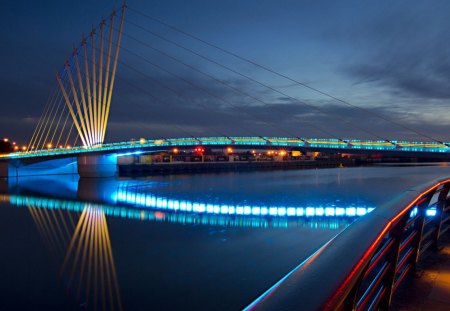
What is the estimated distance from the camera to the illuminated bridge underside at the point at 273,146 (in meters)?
26.0

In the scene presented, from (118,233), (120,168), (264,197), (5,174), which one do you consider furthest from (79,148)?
(118,233)

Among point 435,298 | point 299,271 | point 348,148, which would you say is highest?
point 348,148

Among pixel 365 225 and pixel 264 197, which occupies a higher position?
pixel 365 225

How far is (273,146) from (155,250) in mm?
24619

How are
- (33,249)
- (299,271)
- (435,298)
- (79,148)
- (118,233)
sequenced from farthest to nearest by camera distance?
(79,148)
(118,233)
(33,249)
(435,298)
(299,271)

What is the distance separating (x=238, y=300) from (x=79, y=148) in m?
35.7

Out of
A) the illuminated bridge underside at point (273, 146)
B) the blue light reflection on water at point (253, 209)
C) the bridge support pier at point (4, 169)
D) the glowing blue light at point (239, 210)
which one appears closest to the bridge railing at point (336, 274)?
the blue light reflection on water at point (253, 209)

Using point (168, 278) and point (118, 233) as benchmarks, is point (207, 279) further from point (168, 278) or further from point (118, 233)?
point (118, 233)

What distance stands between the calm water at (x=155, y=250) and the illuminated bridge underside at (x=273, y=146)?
10.2 m

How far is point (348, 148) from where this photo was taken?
28.8 metres

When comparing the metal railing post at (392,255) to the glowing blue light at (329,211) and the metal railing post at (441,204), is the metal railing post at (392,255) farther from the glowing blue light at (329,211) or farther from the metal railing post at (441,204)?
the glowing blue light at (329,211)

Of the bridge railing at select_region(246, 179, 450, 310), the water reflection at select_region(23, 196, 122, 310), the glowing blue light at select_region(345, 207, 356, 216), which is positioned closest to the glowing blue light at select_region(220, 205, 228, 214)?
the water reflection at select_region(23, 196, 122, 310)

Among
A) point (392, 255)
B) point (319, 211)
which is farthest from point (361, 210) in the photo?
point (392, 255)

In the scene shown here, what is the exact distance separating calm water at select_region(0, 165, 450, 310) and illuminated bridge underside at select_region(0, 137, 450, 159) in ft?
33.6
